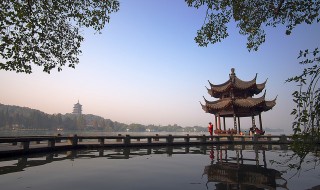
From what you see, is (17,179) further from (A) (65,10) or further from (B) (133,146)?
(B) (133,146)

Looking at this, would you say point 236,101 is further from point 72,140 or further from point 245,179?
point 245,179

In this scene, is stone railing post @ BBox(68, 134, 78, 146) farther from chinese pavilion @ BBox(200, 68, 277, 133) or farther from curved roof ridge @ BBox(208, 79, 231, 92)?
curved roof ridge @ BBox(208, 79, 231, 92)

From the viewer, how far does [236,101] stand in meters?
27.0

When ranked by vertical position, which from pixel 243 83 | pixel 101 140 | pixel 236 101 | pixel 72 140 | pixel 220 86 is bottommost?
pixel 101 140

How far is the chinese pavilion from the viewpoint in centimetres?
2661

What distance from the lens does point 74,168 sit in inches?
319

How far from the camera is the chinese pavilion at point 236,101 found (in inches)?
1048

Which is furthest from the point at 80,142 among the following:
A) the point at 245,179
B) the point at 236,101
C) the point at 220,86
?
the point at 220,86

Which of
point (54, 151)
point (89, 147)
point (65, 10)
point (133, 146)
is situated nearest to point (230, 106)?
point (133, 146)

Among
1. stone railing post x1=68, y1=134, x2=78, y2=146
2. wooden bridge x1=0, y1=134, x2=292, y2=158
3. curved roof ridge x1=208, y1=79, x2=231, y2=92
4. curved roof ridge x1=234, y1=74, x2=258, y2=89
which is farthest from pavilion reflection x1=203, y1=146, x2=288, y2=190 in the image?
curved roof ridge x1=208, y1=79, x2=231, y2=92

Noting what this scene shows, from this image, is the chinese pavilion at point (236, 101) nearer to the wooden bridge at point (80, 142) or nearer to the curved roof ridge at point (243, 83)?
the curved roof ridge at point (243, 83)

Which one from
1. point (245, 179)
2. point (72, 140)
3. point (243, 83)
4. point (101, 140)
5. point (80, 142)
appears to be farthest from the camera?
point (243, 83)

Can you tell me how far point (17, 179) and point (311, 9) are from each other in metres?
8.79

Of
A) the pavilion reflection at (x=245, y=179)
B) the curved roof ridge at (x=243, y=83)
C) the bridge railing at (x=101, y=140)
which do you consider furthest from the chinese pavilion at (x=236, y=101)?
the pavilion reflection at (x=245, y=179)
